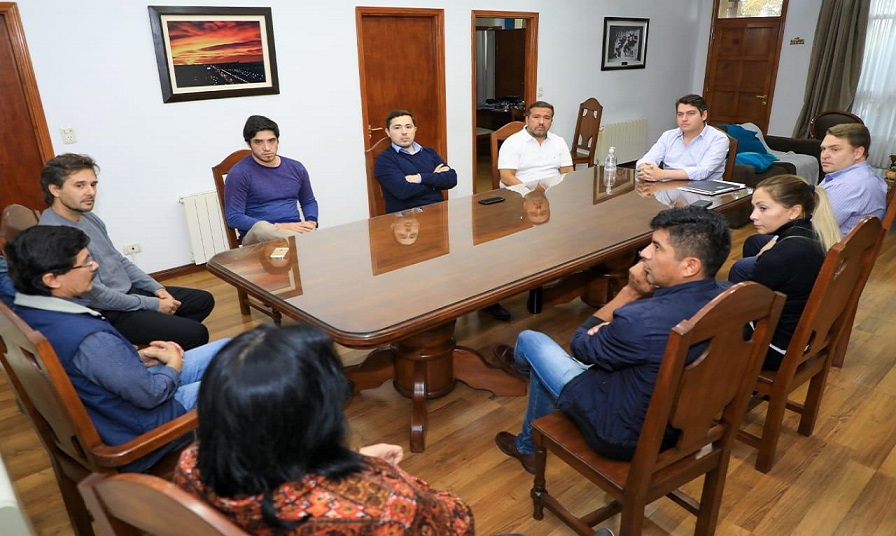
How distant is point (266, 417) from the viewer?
76 cm

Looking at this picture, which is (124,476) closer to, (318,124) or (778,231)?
(778,231)

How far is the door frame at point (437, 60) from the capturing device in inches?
173

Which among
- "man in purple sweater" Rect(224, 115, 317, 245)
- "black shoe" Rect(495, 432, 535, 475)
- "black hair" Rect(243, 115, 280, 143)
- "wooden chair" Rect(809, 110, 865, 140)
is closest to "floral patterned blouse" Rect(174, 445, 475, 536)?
"black shoe" Rect(495, 432, 535, 475)

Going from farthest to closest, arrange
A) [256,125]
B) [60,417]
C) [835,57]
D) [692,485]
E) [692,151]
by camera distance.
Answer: [835,57] → [692,151] → [256,125] → [692,485] → [60,417]

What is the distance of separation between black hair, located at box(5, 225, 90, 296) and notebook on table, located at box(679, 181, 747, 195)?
286 centimetres

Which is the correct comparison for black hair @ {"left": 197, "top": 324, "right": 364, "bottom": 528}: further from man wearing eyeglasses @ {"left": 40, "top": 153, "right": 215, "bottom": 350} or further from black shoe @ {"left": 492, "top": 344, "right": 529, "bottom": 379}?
black shoe @ {"left": 492, "top": 344, "right": 529, "bottom": 379}

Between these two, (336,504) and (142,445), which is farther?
(142,445)

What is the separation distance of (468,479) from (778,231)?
1412 mm

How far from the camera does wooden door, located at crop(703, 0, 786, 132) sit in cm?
670

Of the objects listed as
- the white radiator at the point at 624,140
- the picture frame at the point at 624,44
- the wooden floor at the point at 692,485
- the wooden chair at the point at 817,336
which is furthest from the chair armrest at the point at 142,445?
the picture frame at the point at 624,44

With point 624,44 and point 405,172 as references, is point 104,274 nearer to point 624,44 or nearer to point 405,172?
point 405,172

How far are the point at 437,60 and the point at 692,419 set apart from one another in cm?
426

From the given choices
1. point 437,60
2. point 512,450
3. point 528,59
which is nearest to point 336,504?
point 512,450

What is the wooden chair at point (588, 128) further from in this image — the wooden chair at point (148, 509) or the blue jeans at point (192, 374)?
the wooden chair at point (148, 509)
